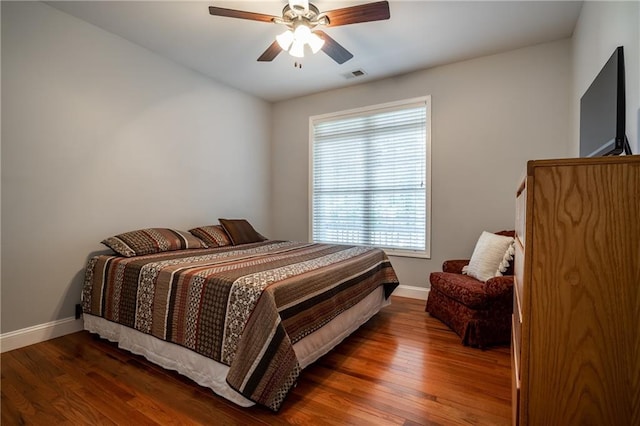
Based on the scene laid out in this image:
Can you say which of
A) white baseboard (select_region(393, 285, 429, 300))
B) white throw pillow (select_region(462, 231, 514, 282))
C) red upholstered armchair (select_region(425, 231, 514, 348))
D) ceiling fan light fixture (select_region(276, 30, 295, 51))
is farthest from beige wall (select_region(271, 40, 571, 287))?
ceiling fan light fixture (select_region(276, 30, 295, 51))

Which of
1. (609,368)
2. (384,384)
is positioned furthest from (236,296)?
(609,368)

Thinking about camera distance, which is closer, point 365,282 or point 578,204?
point 578,204

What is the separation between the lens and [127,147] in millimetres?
2889

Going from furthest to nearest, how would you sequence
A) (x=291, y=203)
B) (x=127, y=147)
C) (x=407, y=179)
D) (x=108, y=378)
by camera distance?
(x=291, y=203), (x=407, y=179), (x=127, y=147), (x=108, y=378)

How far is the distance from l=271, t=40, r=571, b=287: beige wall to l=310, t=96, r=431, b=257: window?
142mm

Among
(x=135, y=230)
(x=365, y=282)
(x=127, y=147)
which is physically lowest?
(x=365, y=282)

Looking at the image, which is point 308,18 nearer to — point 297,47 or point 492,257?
point 297,47

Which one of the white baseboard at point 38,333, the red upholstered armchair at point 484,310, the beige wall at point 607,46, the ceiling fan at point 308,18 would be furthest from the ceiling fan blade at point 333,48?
the white baseboard at point 38,333

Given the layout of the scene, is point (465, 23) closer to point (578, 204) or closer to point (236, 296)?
point (578, 204)

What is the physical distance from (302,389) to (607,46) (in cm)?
270

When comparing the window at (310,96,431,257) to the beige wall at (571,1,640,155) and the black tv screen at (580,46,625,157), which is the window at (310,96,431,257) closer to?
the beige wall at (571,1,640,155)

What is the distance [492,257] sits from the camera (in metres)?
2.54

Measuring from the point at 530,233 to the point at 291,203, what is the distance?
3.77m

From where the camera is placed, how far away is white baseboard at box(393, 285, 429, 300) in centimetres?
351
